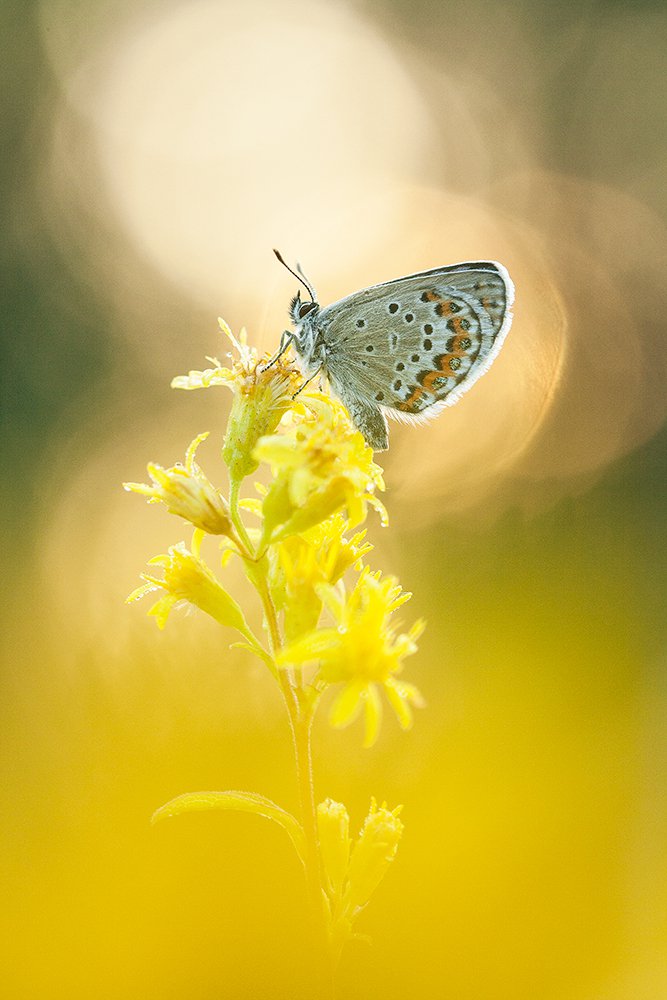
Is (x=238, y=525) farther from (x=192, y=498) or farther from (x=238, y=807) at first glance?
(x=238, y=807)

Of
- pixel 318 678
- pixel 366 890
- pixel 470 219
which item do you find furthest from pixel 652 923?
pixel 470 219

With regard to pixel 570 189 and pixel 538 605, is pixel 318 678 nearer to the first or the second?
pixel 538 605

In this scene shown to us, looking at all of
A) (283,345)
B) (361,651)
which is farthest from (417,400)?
(361,651)

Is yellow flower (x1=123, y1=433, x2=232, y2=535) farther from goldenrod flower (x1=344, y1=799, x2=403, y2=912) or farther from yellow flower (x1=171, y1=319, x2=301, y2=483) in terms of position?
goldenrod flower (x1=344, y1=799, x2=403, y2=912)

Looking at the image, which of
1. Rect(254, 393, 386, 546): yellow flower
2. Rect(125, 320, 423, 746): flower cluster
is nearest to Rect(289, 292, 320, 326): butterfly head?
Rect(125, 320, 423, 746): flower cluster

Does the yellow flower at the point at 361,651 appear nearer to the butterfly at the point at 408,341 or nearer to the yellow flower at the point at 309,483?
the yellow flower at the point at 309,483

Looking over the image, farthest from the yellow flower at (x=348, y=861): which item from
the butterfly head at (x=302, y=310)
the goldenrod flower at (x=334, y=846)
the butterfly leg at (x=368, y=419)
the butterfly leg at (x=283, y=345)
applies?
the butterfly head at (x=302, y=310)
